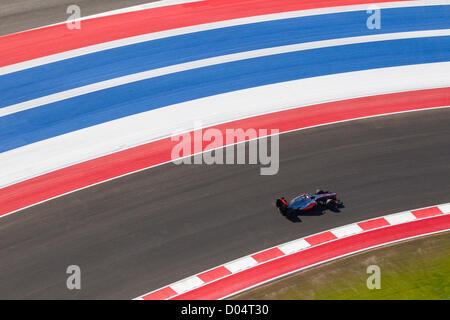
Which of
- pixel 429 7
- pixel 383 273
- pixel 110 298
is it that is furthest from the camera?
pixel 429 7

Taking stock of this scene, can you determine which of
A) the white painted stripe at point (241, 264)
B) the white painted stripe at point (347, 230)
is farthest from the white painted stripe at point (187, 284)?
the white painted stripe at point (347, 230)

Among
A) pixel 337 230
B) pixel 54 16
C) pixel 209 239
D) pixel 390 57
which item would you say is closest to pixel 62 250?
pixel 209 239

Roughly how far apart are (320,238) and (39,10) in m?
18.5

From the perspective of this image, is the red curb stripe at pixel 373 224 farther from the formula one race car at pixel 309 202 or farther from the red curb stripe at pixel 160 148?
the red curb stripe at pixel 160 148

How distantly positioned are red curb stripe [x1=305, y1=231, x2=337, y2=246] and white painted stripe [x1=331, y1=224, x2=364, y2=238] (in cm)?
18

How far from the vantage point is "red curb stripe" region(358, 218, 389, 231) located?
69.2ft

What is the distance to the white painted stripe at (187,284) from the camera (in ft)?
61.0

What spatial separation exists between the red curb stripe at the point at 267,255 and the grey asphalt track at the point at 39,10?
1646 cm

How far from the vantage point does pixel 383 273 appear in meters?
19.5

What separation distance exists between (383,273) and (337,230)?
7.23 ft

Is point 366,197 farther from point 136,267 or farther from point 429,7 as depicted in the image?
point 429,7

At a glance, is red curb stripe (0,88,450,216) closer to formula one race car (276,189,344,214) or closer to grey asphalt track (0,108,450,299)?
grey asphalt track (0,108,450,299)

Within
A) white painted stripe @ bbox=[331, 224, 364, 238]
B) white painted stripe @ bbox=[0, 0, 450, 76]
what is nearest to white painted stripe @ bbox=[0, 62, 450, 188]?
white painted stripe @ bbox=[0, 0, 450, 76]

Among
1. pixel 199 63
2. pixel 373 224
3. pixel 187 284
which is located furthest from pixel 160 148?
pixel 373 224
